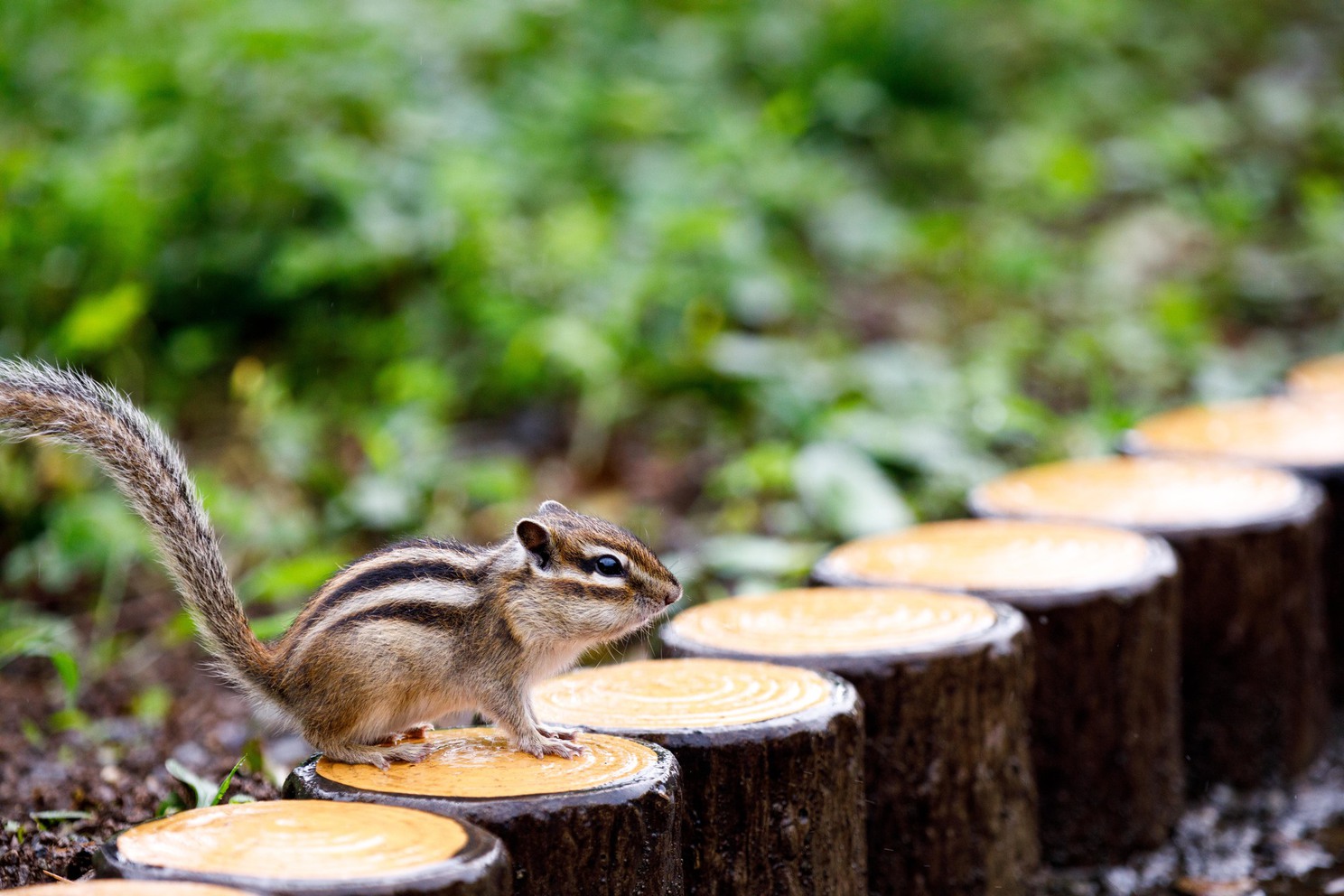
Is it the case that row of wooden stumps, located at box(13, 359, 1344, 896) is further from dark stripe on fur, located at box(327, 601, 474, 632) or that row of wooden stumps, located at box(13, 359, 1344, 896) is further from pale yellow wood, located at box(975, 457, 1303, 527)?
dark stripe on fur, located at box(327, 601, 474, 632)

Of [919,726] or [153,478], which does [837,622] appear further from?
[153,478]

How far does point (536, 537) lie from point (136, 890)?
0.94 metres

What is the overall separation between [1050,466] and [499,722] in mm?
2474

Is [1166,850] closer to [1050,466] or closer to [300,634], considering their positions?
[1050,466]

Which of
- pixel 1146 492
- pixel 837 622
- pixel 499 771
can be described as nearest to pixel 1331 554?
pixel 1146 492

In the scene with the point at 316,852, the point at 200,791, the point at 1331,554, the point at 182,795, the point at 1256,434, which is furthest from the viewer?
the point at 1256,434

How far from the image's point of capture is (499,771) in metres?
2.24

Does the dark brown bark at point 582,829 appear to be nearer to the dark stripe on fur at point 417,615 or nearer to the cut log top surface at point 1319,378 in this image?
the dark stripe on fur at point 417,615

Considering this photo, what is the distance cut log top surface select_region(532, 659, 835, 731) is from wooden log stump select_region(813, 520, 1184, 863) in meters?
0.70

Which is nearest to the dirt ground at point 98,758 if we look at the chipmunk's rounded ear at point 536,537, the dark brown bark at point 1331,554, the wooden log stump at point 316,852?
the wooden log stump at point 316,852

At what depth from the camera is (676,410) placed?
590 centimetres

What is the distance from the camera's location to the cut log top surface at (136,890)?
1729 millimetres

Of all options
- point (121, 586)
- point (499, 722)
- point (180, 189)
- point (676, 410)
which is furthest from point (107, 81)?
point (499, 722)

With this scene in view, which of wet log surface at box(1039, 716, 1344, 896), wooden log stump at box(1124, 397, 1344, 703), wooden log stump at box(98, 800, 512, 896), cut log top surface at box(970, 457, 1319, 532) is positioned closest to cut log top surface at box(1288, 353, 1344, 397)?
wooden log stump at box(1124, 397, 1344, 703)
